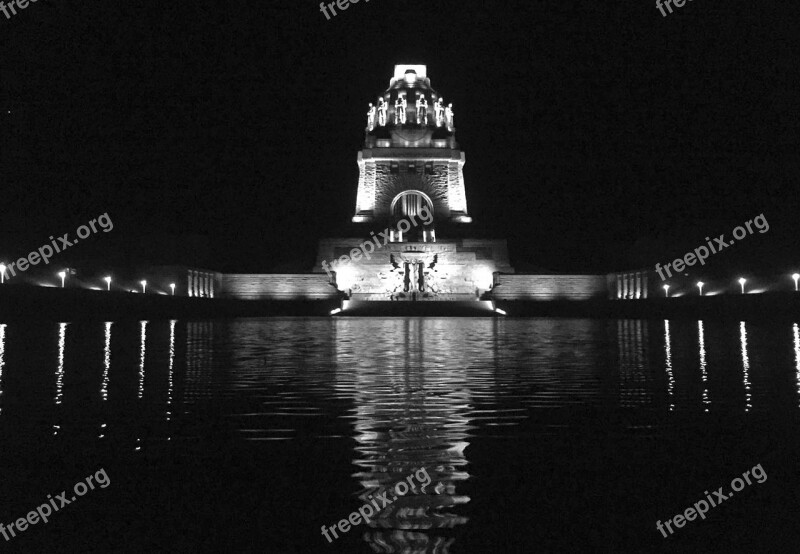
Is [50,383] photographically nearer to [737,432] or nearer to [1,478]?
[1,478]

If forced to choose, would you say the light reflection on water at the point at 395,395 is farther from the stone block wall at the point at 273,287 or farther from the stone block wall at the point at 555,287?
the stone block wall at the point at 555,287

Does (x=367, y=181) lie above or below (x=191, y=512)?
above

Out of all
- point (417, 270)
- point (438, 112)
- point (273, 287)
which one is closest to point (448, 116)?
point (438, 112)

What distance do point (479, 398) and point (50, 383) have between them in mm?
4433

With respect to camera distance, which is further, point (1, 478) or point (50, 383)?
point (50, 383)

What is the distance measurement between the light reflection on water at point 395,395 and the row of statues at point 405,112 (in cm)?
4265

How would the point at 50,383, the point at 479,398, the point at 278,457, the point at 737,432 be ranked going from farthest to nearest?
1. the point at 50,383
2. the point at 479,398
3. the point at 737,432
4. the point at 278,457

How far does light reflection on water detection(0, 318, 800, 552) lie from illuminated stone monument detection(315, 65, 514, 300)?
31635 mm

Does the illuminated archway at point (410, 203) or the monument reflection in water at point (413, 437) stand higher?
the illuminated archway at point (410, 203)

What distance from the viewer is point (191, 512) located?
3.82 meters

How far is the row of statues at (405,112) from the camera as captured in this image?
182ft

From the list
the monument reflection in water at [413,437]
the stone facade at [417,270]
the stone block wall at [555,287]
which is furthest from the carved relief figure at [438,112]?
the monument reflection in water at [413,437]

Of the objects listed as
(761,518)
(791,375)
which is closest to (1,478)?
(761,518)

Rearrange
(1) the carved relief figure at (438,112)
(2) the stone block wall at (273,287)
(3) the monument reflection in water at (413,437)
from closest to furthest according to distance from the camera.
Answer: (3) the monument reflection in water at (413,437) → (2) the stone block wall at (273,287) → (1) the carved relief figure at (438,112)
